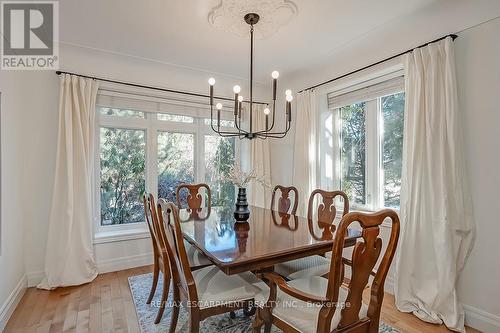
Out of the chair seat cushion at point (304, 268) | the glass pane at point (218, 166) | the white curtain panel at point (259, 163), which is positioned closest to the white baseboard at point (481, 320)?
the chair seat cushion at point (304, 268)

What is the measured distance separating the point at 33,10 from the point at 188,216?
83.4 inches

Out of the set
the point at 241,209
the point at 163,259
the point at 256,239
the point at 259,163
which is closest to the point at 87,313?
the point at 163,259

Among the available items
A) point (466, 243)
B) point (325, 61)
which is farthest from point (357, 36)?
point (466, 243)

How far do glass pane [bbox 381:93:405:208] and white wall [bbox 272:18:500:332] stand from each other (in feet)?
1.99

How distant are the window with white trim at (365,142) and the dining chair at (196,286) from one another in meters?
1.77

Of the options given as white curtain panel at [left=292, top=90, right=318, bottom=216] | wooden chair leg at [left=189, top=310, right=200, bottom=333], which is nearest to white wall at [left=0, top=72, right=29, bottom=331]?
wooden chair leg at [left=189, top=310, right=200, bottom=333]

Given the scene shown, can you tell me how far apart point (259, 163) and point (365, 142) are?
4.91 feet

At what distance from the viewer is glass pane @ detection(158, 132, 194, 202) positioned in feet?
11.1

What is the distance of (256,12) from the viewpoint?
75.8 inches

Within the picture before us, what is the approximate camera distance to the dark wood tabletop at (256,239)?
4.56ft

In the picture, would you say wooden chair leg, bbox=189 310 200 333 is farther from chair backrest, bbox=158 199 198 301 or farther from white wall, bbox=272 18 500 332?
white wall, bbox=272 18 500 332

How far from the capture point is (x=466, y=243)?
6.39ft

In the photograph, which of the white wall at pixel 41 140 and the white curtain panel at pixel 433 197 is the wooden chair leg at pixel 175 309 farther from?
the white curtain panel at pixel 433 197

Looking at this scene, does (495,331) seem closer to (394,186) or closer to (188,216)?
(394,186)
